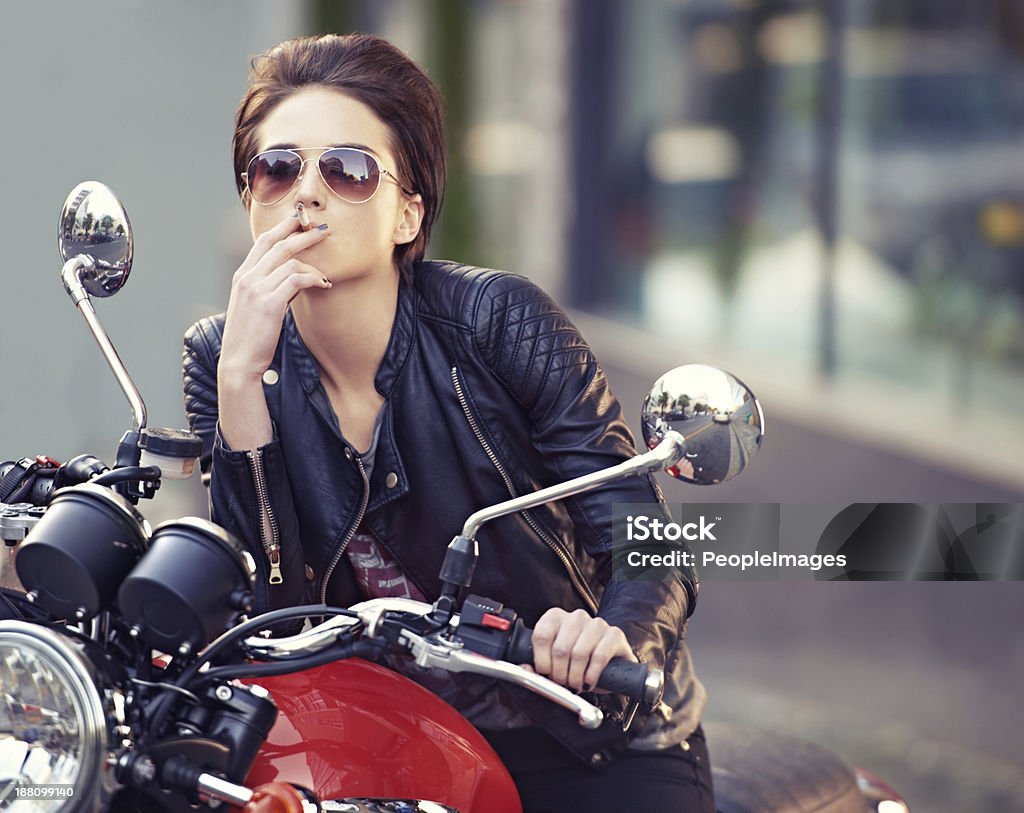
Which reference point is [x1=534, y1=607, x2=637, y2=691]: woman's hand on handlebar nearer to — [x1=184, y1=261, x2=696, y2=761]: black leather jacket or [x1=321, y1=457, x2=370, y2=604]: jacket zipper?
[x1=184, y1=261, x2=696, y2=761]: black leather jacket

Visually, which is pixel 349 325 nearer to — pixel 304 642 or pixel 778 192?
pixel 304 642

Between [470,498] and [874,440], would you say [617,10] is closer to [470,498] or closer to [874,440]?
[874,440]

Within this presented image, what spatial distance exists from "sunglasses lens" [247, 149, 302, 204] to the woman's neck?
0.55ft

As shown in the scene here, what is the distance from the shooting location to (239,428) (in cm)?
199

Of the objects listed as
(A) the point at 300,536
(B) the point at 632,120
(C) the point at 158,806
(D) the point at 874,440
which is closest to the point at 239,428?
(A) the point at 300,536

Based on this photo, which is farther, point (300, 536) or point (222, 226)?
point (222, 226)

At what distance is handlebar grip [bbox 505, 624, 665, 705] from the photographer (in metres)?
1.57

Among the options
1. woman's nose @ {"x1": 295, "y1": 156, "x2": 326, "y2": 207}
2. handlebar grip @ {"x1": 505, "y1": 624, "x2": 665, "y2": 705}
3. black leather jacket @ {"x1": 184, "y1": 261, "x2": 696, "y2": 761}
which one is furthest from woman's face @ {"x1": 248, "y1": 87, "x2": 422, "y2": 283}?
handlebar grip @ {"x1": 505, "y1": 624, "x2": 665, "y2": 705}

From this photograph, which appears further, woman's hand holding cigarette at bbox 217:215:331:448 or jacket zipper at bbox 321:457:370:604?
jacket zipper at bbox 321:457:370:604

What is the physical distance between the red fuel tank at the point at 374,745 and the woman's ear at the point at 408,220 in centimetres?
70

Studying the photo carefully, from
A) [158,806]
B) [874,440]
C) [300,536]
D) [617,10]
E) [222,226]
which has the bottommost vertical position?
A: [158,806]

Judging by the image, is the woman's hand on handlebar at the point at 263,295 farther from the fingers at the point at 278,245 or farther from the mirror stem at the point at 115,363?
the mirror stem at the point at 115,363

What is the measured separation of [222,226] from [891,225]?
13.5 ft

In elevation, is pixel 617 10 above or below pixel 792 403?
above
